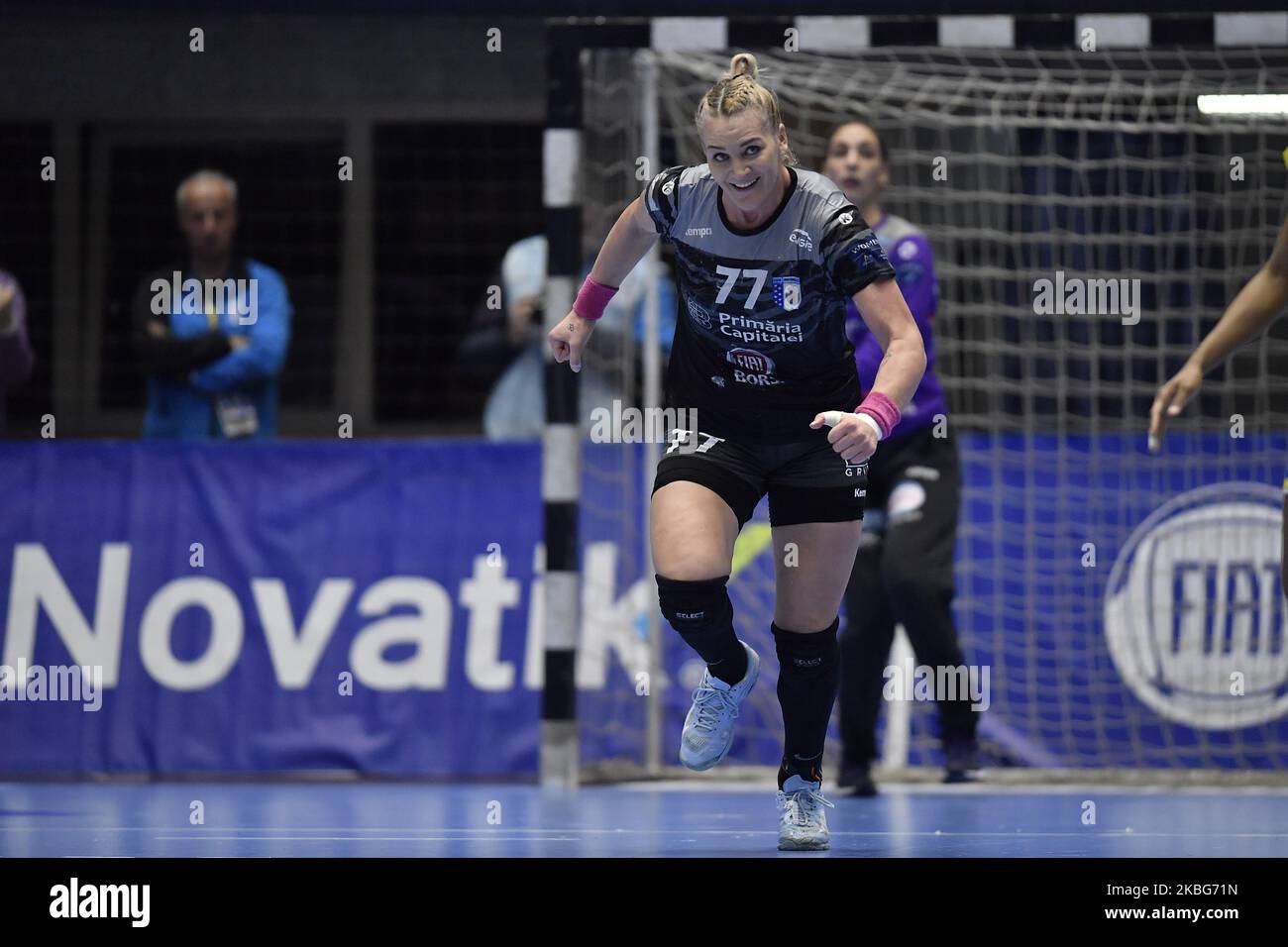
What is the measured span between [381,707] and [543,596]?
3.24 ft

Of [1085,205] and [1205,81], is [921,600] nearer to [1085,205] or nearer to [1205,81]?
[1085,205]

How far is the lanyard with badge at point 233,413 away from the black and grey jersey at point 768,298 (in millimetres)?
3755

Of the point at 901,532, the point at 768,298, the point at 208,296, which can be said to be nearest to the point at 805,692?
the point at 768,298

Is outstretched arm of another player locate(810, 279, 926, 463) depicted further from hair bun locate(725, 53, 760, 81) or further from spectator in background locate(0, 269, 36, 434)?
spectator in background locate(0, 269, 36, 434)

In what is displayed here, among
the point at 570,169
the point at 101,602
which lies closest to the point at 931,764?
the point at 570,169

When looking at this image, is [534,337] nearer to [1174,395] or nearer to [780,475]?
[780,475]

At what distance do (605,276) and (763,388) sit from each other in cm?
64

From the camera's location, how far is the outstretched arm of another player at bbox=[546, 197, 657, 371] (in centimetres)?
605

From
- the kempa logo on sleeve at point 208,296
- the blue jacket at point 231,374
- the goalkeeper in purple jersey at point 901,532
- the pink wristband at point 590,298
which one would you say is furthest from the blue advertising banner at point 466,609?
the pink wristband at point 590,298

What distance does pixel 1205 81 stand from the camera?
938 centimetres

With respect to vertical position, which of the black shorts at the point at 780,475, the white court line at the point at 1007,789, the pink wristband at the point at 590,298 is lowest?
the white court line at the point at 1007,789

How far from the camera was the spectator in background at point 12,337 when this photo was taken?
→ 8.64 meters
